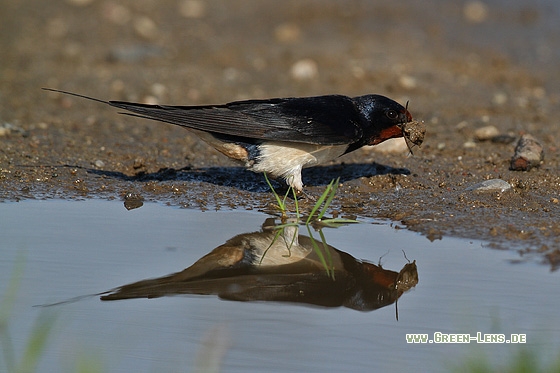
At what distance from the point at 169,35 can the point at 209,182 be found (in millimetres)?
5228

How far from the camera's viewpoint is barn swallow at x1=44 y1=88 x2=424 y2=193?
5.14 metres

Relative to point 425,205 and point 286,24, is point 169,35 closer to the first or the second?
point 286,24

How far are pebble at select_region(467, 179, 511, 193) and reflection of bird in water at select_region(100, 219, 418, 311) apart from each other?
1292 mm

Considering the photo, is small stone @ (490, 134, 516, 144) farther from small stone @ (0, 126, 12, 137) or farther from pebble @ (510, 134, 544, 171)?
small stone @ (0, 126, 12, 137)

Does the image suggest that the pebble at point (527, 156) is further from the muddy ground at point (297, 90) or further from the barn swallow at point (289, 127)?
the barn swallow at point (289, 127)

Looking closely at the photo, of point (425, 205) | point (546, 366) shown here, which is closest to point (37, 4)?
point (425, 205)

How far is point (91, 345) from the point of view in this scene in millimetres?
2982

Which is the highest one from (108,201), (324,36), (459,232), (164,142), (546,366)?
(324,36)

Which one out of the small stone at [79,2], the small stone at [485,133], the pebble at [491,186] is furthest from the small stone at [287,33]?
the pebble at [491,186]

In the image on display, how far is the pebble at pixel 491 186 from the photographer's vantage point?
5.19 meters

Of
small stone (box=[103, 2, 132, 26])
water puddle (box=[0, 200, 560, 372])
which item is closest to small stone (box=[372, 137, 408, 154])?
water puddle (box=[0, 200, 560, 372])

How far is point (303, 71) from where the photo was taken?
8.86 m

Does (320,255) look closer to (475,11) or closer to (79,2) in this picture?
(475,11)

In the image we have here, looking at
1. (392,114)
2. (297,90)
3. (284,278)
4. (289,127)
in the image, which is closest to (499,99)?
(297,90)
